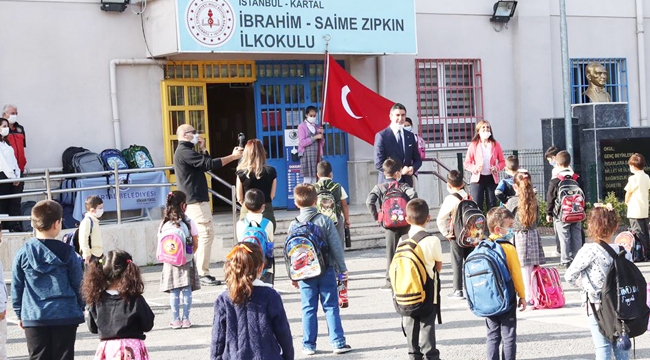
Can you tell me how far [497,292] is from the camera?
728 centimetres

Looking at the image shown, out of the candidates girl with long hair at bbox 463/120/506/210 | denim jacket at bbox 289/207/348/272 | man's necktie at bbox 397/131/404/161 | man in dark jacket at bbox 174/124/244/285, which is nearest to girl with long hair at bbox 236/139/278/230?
man in dark jacket at bbox 174/124/244/285

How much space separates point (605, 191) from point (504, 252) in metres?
11.0

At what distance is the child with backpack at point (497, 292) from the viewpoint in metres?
7.30

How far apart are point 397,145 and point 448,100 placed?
7.34 meters

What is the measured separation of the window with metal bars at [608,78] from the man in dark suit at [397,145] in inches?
365

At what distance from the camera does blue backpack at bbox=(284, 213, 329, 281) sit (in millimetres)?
8281

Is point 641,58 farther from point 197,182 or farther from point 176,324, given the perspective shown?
point 176,324

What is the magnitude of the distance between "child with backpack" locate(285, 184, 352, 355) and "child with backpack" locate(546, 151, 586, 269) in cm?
480

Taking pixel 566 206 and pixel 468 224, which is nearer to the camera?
pixel 468 224

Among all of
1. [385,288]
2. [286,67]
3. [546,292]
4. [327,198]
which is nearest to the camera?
[546,292]

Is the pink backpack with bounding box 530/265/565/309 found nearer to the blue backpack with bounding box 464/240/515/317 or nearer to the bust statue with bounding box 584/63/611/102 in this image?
the blue backpack with bounding box 464/240/515/317

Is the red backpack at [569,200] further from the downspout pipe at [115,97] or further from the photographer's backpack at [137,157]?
the downspout pipe at [115,97]

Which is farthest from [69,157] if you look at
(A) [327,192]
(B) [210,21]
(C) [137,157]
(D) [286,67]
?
(A) [327,192]

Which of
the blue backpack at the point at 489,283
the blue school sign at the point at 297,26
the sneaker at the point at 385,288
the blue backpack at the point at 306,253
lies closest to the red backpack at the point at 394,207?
the sneaker at the point at 385,288
